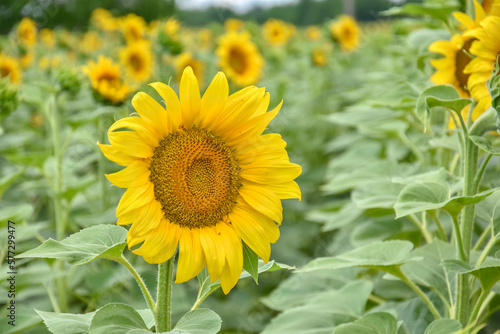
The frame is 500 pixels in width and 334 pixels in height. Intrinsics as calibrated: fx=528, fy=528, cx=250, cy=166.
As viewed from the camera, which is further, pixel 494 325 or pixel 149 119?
pixel 494 325

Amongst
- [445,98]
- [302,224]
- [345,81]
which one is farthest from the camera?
[345,81]

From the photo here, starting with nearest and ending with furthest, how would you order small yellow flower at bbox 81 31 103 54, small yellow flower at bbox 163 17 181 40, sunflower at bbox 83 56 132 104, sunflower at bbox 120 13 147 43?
sunflower at bbox 83 56 132 104 < small yellow flower at bbox 163 17 181 40 < sunflower at bbox 120 13 147 43 < small yellow flower at bbox 81 31 103 54

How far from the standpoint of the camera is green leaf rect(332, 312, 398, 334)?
91 cm

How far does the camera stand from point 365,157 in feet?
6.89

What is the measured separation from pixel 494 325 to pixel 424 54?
76 centimetres

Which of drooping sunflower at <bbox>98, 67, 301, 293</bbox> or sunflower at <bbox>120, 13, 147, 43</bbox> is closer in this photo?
drooping sunflower at <bbox>98, 67, 301, 293</bbox>

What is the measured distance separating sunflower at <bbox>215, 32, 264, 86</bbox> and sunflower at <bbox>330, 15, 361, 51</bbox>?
3.55 ft

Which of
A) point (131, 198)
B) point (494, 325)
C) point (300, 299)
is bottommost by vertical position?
point (494, 325)

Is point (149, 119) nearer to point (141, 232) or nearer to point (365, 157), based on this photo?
point (141, 232)

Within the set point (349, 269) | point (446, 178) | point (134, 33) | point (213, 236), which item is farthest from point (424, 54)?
point (134, 33)

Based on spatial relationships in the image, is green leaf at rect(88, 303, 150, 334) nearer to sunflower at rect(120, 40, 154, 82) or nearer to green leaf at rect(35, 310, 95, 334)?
green leaf at rect(35, 310, 95, 334)

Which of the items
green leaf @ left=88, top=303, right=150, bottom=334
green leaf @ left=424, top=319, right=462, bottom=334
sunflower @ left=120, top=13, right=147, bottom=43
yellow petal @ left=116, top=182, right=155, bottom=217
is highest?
sunflower @ left=120, top=13, right=147, bottom=43

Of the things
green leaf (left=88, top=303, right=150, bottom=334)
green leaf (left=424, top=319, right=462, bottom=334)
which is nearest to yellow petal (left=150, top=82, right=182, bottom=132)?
green leaf (left=88, top=303, right=150, bottom=334)

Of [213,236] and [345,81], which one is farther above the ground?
[213,236]
